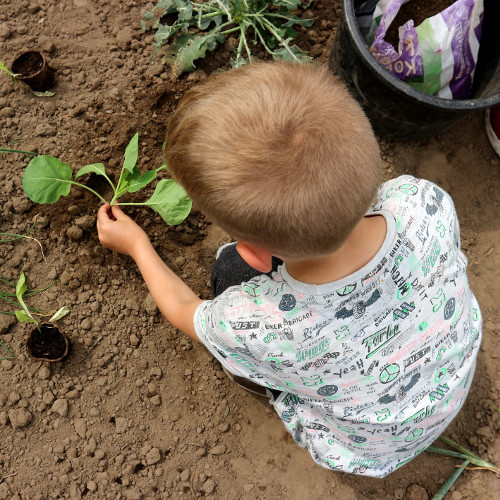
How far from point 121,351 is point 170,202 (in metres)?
0.64

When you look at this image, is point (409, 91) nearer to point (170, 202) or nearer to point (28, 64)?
point (170, 202)

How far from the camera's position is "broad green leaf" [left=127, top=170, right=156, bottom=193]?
1.91 meters

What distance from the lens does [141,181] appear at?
1923 millimetres

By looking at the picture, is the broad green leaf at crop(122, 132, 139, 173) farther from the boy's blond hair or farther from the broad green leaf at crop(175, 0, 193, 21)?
the boy's blond hair

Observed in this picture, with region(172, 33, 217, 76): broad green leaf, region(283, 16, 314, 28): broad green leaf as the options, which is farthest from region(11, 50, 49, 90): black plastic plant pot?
region(283, 16, 314, 28): broad green leaf

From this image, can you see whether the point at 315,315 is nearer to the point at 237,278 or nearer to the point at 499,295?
the point at 237,278

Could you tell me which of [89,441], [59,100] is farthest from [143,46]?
[89,441]

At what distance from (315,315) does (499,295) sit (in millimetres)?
1388

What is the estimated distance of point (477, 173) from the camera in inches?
91.1

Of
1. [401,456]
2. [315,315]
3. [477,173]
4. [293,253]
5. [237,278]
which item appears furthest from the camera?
[477,173]

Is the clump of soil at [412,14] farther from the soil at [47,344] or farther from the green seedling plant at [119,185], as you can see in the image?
the soil at [47,344]

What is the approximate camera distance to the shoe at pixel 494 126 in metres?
2.27

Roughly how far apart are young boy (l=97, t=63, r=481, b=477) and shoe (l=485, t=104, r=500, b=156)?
1115 mm

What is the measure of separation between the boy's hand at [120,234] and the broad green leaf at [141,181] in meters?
0.12
